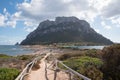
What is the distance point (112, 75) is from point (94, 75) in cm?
396

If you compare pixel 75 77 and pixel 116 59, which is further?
pixel 116 59

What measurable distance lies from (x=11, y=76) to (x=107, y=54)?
33.2 ft

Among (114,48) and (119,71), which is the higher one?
(114,48)

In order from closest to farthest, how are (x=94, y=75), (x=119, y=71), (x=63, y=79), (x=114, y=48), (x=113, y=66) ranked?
(x=63, y=79), (x=94, y=75), (x=119, y=71), (x=113, y=66), (x=114, y=48)

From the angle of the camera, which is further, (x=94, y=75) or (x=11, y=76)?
(x=94, y=75)

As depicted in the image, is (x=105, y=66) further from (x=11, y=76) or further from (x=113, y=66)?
(x=11, y=76)

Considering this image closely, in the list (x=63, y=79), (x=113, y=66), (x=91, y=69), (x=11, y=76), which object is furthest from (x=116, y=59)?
(x=11, y=76)

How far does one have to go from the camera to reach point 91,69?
1672cm

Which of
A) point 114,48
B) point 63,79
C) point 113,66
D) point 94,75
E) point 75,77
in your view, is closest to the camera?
point 75,77

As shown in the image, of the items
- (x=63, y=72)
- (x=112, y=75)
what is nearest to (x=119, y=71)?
(x=112, y=75)

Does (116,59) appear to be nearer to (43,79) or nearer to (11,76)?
(43,79)

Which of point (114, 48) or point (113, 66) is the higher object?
point (114, 48)

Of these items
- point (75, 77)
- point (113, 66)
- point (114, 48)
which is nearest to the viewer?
point (75, 77)

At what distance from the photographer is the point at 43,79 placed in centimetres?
1516
